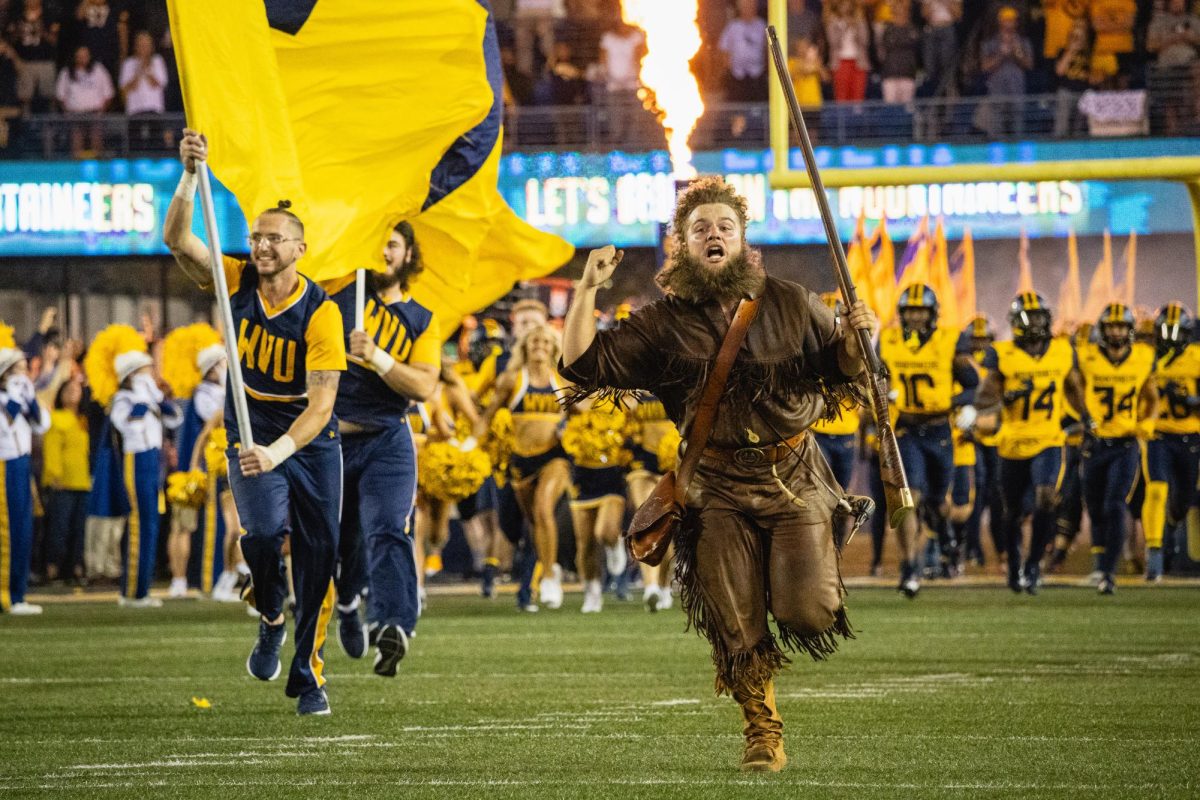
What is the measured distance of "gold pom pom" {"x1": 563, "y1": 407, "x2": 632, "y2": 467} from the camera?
16.1 metres

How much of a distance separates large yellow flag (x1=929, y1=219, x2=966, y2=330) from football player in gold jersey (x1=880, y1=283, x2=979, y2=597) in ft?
32.4

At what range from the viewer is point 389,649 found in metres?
9.78

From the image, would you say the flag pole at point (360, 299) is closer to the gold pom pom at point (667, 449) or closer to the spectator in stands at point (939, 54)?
the gold pom pom at point (667, 449)

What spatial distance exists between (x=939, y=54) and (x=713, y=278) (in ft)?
72.0

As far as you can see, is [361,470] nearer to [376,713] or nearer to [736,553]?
[376,713]

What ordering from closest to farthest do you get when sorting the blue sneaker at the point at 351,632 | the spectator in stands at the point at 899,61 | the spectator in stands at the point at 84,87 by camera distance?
1. the blue sneaker at the point at 351,632
2. the spectator in stands at the point at 899,61
3. the spectator in stands at the point at 84,87

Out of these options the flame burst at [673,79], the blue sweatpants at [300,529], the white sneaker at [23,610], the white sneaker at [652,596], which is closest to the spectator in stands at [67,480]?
the white sneaker at [23,610]

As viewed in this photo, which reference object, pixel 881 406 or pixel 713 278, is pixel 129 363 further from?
pixel 881 406

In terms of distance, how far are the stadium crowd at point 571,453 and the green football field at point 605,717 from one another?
89.3 inches

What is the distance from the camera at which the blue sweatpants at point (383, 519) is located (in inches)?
394

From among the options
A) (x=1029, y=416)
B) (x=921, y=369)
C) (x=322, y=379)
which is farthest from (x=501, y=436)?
(x=322, y=379)

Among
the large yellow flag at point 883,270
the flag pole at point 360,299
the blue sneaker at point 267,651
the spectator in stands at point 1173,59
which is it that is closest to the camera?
A: the blue sneaker at point 267,651

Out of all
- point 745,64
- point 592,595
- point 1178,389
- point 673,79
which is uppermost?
point 745,64

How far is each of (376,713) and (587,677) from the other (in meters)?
1.85
